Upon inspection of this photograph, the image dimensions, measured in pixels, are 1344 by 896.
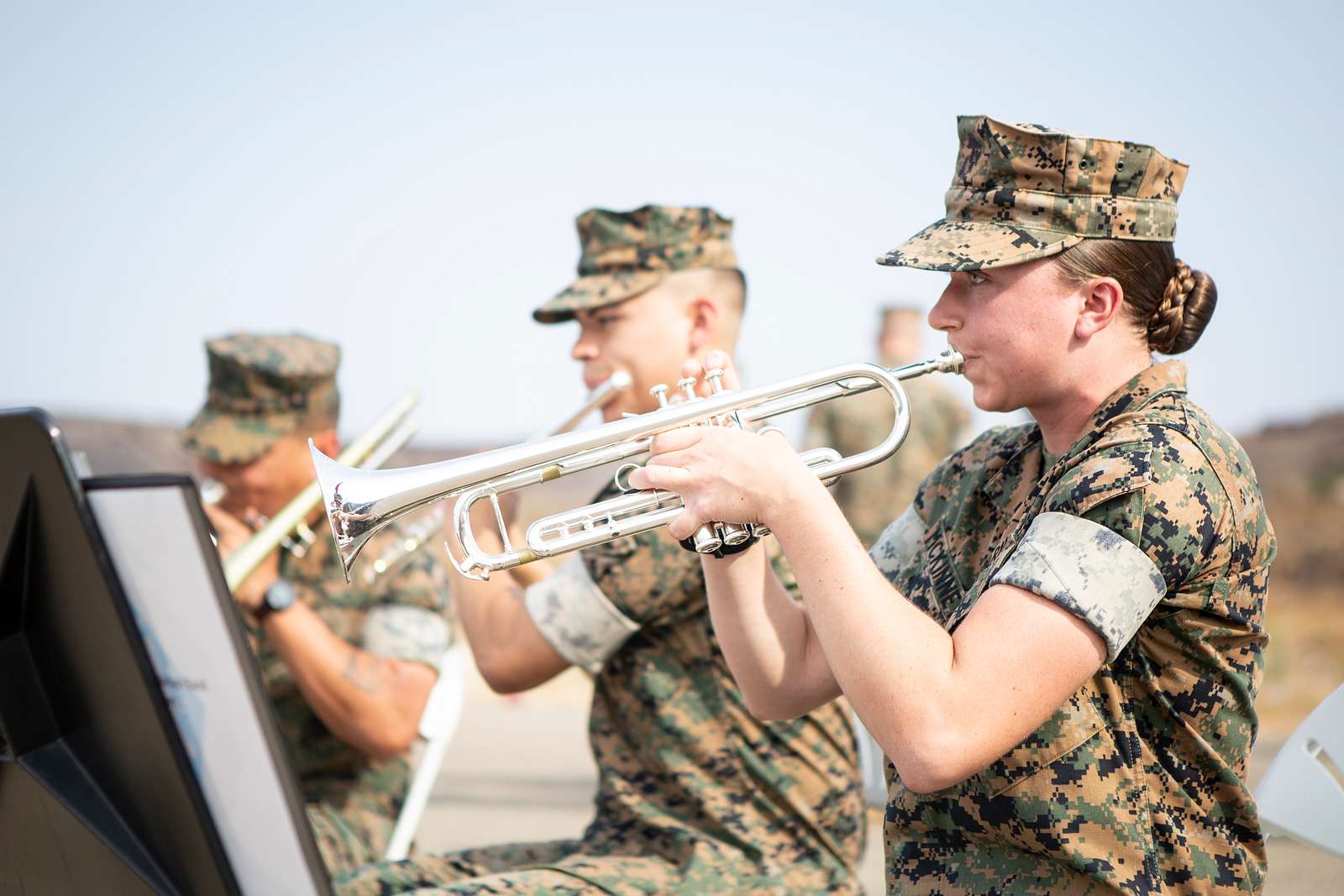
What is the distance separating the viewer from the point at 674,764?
2672mm

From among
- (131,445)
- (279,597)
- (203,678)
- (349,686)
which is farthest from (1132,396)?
(131,445)

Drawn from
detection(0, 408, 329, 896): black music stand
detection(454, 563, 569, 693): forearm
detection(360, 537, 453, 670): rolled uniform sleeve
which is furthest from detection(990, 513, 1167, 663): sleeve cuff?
detection(360, 537, 453, 670): rolled uniform sleeve

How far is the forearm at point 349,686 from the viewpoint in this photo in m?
3.46

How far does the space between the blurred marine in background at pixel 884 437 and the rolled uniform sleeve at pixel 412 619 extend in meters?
4.52

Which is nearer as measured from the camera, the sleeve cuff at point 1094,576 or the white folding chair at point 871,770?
the sleeve cuff at point 1094,576

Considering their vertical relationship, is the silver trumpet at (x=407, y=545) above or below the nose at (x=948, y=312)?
below

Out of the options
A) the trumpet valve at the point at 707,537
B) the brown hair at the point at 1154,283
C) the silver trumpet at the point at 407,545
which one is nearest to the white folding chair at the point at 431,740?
the silver trumpet at the point at 407,545

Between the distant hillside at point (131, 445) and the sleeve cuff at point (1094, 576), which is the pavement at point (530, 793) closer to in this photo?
the sleeve cuff at point (1094, 576)

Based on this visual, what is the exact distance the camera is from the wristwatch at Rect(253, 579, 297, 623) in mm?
3523

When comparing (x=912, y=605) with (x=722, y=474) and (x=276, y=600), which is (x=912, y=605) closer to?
(x=722, y=474)

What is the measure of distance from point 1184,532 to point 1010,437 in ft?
1.73

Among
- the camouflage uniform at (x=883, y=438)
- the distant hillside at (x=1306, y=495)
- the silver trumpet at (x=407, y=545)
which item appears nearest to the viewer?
the silver trumpet at (x=407, y=545)

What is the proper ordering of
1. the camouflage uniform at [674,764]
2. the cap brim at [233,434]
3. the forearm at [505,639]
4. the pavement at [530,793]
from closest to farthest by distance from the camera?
the camouflage uniform at [674,764] → the forearm at [505,639] → the pavement at [530,793] → the cap brim at [233,434]

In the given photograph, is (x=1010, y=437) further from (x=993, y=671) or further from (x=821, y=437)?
(x=821, y=437)
